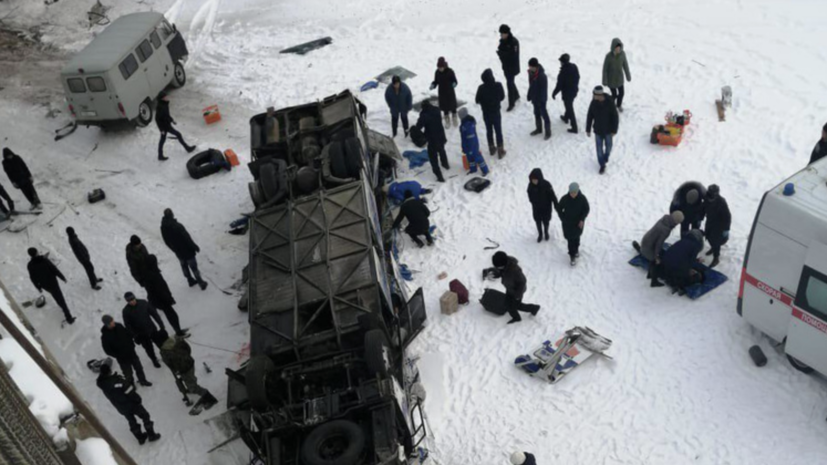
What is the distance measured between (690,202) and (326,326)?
601cm

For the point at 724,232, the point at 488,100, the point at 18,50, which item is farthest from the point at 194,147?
the point at 724,232

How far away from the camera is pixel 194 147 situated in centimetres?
1717

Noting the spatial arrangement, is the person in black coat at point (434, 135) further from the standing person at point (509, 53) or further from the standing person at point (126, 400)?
the standing person at point (126, 400)

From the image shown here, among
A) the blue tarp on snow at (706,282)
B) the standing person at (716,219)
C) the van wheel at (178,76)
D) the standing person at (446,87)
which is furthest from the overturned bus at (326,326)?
the van wheel at (178,76)

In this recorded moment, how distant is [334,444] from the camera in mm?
A: 8531

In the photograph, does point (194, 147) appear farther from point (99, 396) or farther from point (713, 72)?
point (713, 72)

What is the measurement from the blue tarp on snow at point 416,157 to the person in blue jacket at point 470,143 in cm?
123

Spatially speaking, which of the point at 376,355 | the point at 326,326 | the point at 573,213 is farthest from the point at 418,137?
the point at 376,355

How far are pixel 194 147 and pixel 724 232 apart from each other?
11932mm

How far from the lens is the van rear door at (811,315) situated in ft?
28.3

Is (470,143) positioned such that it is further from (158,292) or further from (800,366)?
(800,366)

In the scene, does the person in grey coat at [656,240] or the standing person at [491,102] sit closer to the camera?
the person in grey coat at [656,240]

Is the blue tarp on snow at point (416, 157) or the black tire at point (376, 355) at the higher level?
the black tire at point (376, 355)

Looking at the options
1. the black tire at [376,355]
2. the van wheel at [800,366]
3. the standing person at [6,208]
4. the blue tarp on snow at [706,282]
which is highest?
the black tire at [376,355]
